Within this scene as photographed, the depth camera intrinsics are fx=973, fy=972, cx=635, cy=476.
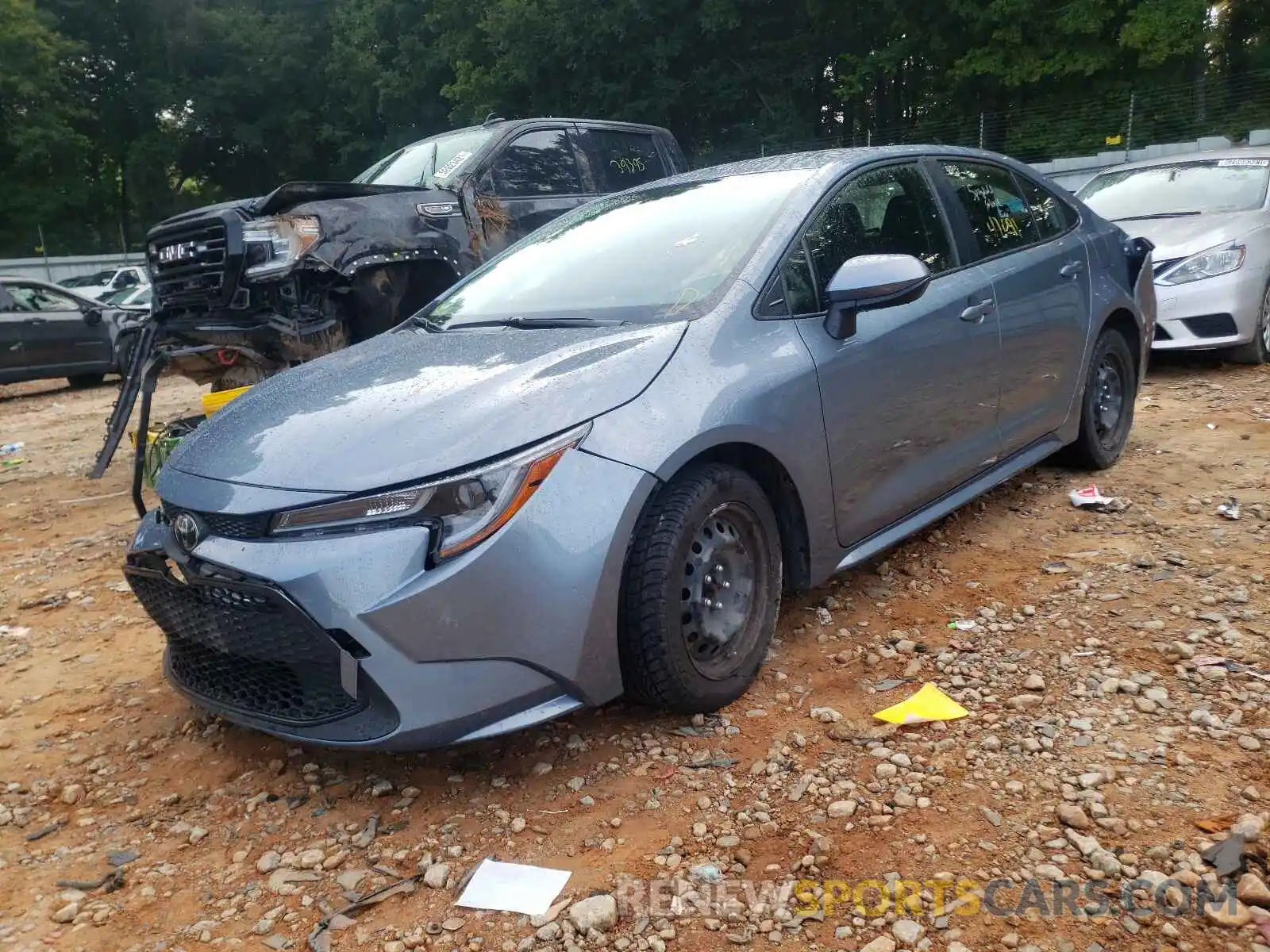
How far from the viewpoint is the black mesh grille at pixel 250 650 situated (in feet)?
7.57

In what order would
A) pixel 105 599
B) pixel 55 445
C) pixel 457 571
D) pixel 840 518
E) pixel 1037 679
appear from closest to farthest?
pixel 457 571 → pixel 1037 679 → pixel 840 518 → pixel 105 599 → pixel 55 445

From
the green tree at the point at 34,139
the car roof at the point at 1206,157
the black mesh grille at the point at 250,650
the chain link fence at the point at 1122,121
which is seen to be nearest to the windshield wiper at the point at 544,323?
the black mesh grille at the point at 250,650

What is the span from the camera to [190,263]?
5.57 m

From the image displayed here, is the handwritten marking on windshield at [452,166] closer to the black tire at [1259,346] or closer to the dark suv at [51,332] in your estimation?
the black tire at [1259,346]

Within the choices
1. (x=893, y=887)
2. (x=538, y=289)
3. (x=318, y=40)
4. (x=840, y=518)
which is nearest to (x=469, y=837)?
(x=893, y=887)

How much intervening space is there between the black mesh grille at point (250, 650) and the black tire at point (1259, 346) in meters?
6.80

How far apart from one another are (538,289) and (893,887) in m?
2.24

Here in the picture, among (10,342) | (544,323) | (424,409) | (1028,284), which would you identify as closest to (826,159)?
(1028,284)

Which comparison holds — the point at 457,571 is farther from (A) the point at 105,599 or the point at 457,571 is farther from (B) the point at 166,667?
(A) the point at 105,599

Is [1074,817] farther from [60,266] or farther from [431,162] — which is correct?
Result: [60,266]

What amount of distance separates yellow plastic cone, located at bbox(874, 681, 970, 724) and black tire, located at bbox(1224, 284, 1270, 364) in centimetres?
538

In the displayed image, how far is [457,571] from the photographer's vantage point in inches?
87.5

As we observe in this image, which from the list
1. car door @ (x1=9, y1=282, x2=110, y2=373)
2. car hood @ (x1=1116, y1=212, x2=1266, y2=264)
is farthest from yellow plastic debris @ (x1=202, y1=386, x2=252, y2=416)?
car door @ (x1=9, y1=282, x2=110, y2=373)

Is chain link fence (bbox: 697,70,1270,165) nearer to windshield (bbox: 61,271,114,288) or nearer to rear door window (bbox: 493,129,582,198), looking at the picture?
rear door window (bbox: 493,129,582,198)
